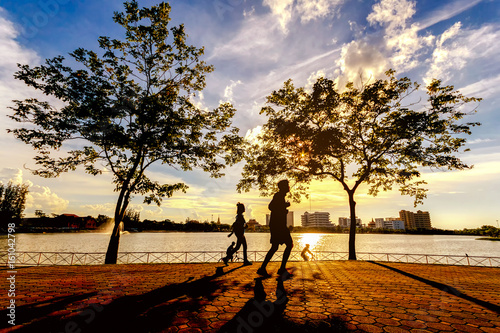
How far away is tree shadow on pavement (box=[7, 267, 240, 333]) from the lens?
9.70ft

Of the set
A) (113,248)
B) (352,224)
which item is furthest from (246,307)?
(352,224)

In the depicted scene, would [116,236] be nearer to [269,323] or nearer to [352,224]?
[269,323]

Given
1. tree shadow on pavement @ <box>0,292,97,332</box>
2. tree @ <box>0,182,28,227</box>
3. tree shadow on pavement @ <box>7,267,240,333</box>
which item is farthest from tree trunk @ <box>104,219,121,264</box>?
tree @ <box>0,182,28,227</box>

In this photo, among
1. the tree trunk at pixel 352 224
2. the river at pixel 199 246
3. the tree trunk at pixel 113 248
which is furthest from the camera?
the river at pixel 199 246

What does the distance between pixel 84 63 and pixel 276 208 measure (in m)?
13.6

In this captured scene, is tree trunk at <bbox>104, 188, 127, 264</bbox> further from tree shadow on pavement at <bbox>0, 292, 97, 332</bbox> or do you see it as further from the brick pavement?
tree shadow on pavement at <bbox>0, 292, 97, 332</bbox>

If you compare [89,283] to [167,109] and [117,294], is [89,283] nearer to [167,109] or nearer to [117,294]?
[117,294]

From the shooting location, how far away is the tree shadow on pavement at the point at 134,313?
9.70 ft

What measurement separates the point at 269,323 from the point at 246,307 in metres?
0.83

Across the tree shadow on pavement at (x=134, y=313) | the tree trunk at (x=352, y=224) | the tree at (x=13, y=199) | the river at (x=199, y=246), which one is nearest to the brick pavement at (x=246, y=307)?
the tree shadow on pavement at (x=134, y=313)

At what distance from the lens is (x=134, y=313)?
3.50m

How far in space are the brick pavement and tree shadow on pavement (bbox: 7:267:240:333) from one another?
13 millimetres

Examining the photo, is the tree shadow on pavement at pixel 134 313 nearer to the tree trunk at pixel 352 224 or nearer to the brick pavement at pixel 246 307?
the brick pavement at pixel 246 307

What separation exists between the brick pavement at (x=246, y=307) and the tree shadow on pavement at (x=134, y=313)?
1cm
